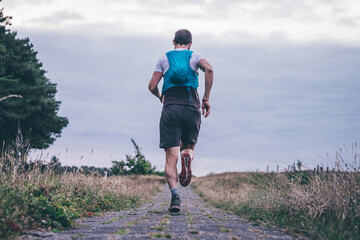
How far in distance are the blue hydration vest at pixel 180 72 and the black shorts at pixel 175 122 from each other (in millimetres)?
364

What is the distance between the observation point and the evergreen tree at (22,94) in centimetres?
2984

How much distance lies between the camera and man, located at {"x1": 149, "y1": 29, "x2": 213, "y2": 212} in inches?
238

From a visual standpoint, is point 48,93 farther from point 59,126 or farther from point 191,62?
point 191,62

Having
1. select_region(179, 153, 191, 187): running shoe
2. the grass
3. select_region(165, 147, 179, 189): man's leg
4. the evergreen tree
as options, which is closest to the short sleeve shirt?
select_region(165, 147, 179, 189): man's leg

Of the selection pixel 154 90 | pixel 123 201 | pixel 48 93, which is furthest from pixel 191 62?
pixel 48 93

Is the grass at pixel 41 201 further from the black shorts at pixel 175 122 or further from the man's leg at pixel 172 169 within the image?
the black shorts at pixel 175 122

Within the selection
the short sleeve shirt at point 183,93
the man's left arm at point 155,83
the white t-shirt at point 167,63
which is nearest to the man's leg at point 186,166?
the short sleeve shirt at point 183,93

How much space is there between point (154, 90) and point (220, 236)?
9.96ft

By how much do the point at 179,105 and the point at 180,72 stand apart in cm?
50

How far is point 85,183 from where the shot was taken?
7816mm

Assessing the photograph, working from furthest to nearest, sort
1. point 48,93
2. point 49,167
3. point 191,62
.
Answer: point 48,93 → point 49,167 → point 191,62

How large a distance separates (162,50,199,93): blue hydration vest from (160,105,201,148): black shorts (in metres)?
0.36

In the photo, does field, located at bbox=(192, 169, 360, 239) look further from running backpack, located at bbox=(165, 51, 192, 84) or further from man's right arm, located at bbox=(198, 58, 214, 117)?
running backpack, located at bbox=(165, 51, 192, 84)

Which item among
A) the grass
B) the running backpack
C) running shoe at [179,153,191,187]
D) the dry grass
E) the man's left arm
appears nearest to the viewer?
the grass
